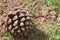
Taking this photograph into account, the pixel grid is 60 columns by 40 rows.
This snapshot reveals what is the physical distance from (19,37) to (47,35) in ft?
0.96

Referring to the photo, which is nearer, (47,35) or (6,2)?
(47,35)

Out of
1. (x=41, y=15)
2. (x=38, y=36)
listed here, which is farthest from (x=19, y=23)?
(x=41, y=15)

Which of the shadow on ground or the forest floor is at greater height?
the forest floor

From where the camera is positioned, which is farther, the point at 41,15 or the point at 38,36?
the point at 41,15

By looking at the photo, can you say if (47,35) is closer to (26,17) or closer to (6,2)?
(26,17)

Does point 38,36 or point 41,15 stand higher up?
point 41,15

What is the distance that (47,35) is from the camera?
2311mm

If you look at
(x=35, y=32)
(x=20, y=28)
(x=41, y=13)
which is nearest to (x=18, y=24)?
(x=20, y=28)

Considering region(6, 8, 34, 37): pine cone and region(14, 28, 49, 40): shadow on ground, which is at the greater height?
region(6, 8, 34, 37): pine cone

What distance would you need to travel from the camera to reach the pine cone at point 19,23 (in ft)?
7.29

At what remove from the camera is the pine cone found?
222 centimetres

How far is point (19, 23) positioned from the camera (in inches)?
87.8

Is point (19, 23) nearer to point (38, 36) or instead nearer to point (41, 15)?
point (38, 36)

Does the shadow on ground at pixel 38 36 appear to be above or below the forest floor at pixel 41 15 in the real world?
below
